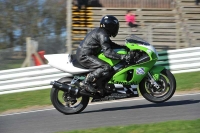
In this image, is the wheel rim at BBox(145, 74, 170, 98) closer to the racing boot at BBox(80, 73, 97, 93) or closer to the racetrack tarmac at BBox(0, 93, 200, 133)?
the racetrack tarmac at BBox(0, 93, 200, 133)

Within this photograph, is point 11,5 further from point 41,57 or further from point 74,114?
point 74,114

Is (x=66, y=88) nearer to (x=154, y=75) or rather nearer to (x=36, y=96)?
(x=154, y=75)

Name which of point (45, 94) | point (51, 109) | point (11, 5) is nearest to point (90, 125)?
point (51, 109)

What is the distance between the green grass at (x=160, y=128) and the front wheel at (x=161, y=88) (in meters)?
1.47

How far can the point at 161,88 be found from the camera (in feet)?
28.2

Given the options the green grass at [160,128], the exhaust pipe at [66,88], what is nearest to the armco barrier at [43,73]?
the exhaust pipe at [66,88]

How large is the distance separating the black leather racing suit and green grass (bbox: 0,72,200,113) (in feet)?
8.20

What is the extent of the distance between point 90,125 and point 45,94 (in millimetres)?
4699

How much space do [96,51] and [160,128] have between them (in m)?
2.47

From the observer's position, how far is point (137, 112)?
27.7 ft

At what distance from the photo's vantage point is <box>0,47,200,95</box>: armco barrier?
532 inches

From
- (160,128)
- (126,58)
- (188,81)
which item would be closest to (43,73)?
(188,81)

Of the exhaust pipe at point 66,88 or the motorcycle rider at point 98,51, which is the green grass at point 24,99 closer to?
the exhaust pipe at point 66,88

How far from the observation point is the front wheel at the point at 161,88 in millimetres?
8562
